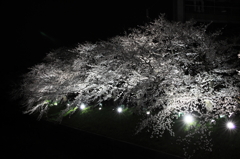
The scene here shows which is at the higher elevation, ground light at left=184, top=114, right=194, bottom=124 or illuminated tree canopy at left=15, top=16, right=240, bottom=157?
illuminated tree canopy at left=15, top=16, right=240, bottom=157

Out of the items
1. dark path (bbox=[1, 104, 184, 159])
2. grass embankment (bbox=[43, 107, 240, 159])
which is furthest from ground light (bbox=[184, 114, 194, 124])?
dark path (bbox=[1, 104, 184, 159])

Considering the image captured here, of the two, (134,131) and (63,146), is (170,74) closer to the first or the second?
(134,131)

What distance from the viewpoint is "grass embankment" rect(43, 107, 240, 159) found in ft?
19.6

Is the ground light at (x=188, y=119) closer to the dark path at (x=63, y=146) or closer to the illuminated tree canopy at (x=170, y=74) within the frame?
the illuminated tree canopy at (x=170, y=74)

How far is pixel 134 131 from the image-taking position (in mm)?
8594

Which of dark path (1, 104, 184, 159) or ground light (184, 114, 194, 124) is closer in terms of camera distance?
dark path (1, 104, 184, 159)

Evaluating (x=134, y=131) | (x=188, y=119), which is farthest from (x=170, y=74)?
(x=134, y=131)

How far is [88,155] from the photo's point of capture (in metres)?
6.95

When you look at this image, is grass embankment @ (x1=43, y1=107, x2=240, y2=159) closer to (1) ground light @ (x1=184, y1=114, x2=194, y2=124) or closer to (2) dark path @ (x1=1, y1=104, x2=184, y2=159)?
(1) ground light @ (x1=184, y1=114, x2=194, y2=124)

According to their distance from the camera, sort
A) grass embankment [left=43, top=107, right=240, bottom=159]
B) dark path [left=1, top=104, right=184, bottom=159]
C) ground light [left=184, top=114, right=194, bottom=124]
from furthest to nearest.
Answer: ground light [left=184, top=114, right=194, bottom=124] → dark path [left=1, top=104, right=184, bottom=159] → grass embankment [left=43, top=107, right=240, bottom=159]

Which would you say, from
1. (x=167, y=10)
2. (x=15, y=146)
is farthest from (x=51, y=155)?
(x=167, y=10)

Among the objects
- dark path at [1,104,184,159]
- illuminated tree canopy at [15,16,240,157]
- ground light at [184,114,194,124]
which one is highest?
illuminated tree canopy at [15,16,240,157]

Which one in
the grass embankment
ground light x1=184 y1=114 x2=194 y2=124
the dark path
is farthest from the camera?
ground light x1=184 y1=114 x2=194 y2=124

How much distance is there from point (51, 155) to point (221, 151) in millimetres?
6309
